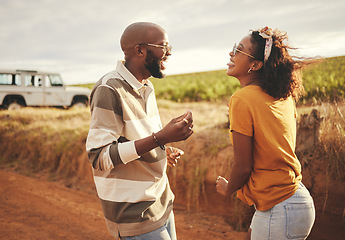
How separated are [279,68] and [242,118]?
46 cm

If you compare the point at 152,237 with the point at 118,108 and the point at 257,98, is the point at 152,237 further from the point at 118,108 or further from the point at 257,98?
the point at 257,98

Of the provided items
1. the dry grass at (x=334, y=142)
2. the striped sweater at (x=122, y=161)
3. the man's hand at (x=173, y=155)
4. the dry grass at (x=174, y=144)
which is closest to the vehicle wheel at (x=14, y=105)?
the dry grass at (x=174, y=144)

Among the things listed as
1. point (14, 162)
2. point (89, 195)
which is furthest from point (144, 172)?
point (14, 162)

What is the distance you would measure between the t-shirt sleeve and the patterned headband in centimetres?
38

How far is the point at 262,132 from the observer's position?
1.79m

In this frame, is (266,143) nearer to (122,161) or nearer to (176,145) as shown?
(122,161)

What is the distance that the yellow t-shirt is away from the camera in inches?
70.5

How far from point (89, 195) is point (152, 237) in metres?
4.77

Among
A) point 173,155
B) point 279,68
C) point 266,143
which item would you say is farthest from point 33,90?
point 266,143

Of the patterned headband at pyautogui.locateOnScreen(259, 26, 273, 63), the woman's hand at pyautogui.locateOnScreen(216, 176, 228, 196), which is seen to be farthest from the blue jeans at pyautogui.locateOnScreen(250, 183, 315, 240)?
the patterned headband at pyautogui.locateOnScreen(259, 26, 273, 63)

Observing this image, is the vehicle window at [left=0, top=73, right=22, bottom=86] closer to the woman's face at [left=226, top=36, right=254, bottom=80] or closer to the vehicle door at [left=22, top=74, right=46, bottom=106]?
the vehicle door at [left=22, top=74, right=46, bottom=106]

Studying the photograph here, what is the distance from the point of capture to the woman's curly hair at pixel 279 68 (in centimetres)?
189

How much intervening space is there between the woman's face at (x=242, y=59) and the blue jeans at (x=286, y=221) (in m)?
0.86

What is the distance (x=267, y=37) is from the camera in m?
1.99
